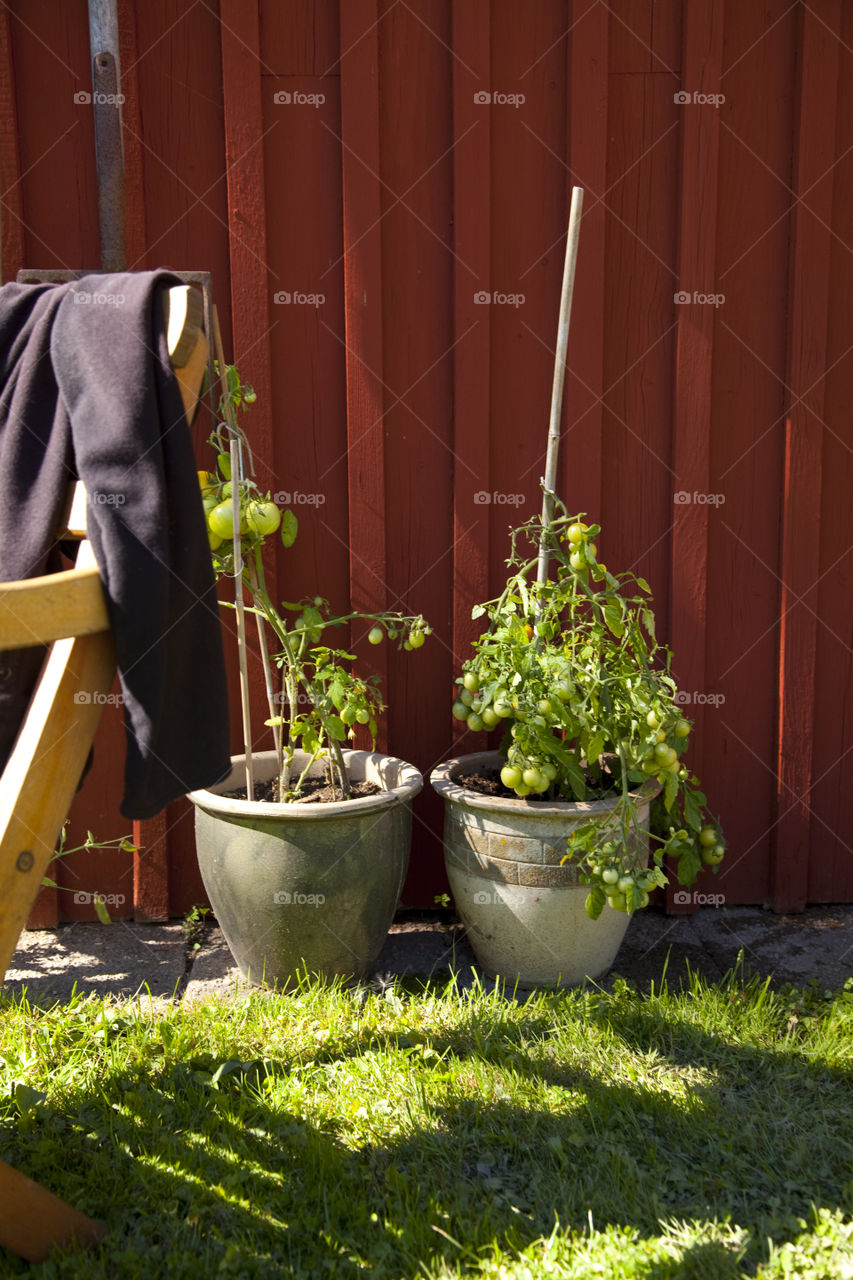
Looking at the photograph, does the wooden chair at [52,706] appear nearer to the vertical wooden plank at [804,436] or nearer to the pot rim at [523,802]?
the pot rim at [523,802]

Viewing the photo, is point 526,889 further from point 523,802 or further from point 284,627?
point 284,627

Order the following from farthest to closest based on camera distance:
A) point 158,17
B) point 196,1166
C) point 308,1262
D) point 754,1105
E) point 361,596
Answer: point 361,596 < point 158,17 < point 754,1105 < point 196,1166 < point 308,1262

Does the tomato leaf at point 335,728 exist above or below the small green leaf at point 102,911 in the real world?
above

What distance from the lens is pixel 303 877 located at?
2.51 meters

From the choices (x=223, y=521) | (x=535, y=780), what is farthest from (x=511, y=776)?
(x=223, y=521)

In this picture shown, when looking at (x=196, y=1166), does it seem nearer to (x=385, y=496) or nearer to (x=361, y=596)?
(x=361, y=596)

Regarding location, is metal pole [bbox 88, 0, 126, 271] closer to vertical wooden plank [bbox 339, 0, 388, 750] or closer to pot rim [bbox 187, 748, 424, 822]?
vertical wooden plank [bbox 339, 0, 388, 750]

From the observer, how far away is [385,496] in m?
2.97

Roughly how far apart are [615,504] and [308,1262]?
206 centimetres

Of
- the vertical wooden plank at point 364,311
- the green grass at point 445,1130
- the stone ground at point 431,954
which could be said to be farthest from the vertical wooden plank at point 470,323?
the green grass at point 445,1130

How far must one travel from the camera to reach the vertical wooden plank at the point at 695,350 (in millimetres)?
2848

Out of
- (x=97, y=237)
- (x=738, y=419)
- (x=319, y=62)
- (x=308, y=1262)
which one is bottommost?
(x=308, y=1262)

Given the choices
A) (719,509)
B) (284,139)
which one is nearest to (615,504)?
(719,509)

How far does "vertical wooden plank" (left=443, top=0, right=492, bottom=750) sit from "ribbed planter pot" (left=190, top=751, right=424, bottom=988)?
58cm
